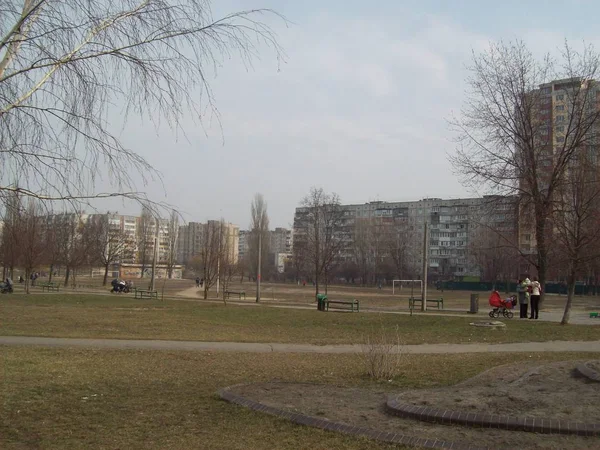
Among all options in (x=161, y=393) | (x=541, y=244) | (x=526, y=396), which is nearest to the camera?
(x=526, y=396)

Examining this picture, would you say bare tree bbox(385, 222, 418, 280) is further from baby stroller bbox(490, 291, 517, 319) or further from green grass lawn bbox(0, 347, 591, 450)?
green grass lawn bbox(0, 347, 591, 450)

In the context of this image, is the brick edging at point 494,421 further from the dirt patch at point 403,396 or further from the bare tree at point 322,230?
the bare tree at point 322,230

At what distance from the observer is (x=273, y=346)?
14500mm

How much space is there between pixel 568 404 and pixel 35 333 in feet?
47.6

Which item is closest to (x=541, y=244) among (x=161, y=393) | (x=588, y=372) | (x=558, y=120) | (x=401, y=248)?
(x=558, y=120)

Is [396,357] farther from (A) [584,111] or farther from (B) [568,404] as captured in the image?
(A) [584,111]

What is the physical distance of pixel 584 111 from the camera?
28.0 metres

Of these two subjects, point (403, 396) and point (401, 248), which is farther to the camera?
point (401, 248)

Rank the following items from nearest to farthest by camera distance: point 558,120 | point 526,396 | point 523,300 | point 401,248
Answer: point 526,396, point 523,300, point 558,120, point 401,248

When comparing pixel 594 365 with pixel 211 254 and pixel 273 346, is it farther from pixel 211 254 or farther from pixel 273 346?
pixel 211 254

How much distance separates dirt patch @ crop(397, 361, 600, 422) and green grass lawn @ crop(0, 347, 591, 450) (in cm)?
121

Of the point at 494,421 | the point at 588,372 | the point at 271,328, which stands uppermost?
the point at 588,372

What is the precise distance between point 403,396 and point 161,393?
318cm

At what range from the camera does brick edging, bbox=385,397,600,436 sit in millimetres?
5188
